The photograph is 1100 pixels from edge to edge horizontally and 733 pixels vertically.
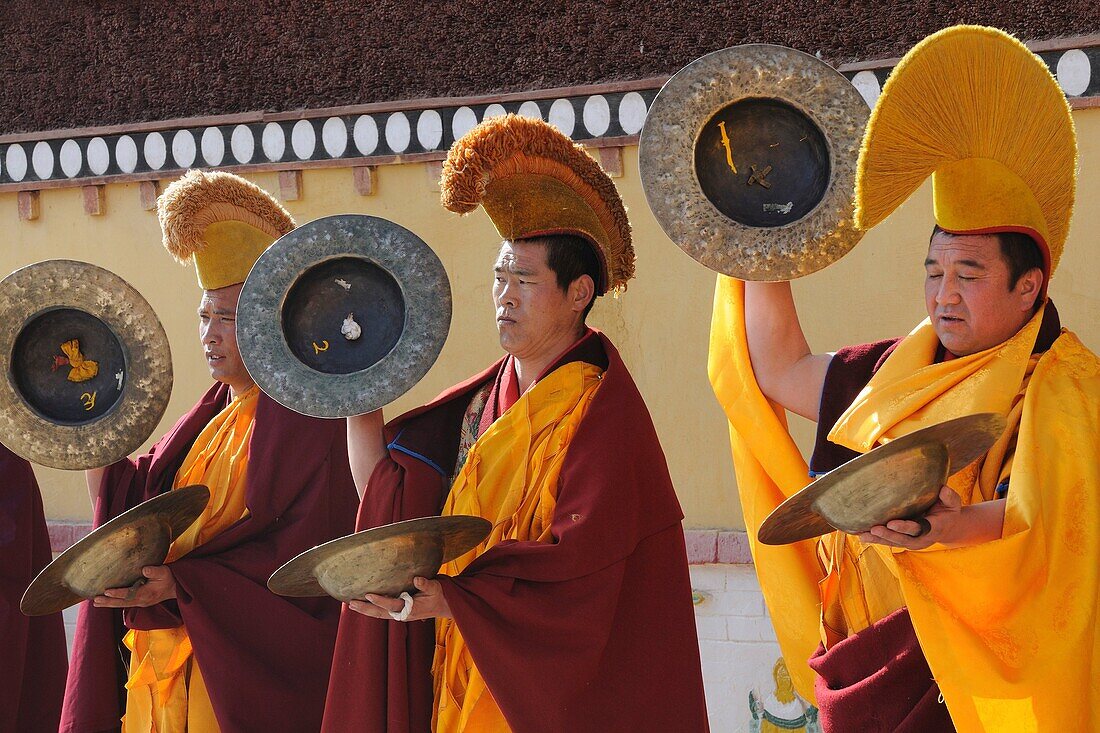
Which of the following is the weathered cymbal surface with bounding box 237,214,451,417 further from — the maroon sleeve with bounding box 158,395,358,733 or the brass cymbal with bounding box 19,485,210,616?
the maroon sleeve with bounding box 158,395,358,733

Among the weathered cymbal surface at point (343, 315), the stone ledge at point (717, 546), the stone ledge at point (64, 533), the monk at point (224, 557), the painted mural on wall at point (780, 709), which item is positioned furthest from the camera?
the stone ledge at point (64, 533)

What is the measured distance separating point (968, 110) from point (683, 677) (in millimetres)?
1445

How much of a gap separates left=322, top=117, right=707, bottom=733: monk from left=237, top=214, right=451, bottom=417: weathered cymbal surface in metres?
0.20

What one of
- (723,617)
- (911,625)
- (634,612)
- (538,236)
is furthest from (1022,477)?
(723,617)

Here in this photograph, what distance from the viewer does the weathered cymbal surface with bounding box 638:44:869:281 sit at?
319 cm

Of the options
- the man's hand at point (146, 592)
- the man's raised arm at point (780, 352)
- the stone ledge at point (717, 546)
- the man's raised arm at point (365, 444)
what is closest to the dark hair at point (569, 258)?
the man's raised arm at point (780, 352)

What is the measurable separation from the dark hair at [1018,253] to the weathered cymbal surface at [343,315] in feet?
4.09

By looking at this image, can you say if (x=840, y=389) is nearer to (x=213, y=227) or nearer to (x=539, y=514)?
(x=539, y=514)

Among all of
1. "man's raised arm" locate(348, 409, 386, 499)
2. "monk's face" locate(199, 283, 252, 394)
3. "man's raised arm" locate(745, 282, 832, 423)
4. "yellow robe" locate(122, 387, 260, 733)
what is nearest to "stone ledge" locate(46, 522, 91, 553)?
"yellow robe" locate(122, 387, 260, 733)

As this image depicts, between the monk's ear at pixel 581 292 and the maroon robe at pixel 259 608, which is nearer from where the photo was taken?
the monk's ear at pixel 581 292

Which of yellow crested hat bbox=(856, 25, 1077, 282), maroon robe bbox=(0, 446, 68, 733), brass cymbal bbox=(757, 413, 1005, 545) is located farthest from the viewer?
maroon robe bbox=(0, 446, 68, 733)

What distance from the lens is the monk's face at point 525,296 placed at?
340 centimetres

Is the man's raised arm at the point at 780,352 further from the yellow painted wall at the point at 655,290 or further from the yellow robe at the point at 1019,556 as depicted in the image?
the yellow painted wall at the point at 655,290

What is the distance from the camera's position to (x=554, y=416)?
3.38m
